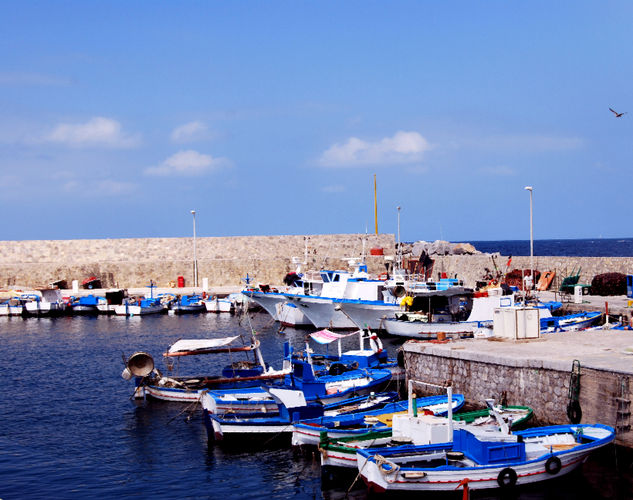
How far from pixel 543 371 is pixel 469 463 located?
12.4ft

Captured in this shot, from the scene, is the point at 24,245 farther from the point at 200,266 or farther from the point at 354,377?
the point at 354,377

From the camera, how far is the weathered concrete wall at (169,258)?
53.7m

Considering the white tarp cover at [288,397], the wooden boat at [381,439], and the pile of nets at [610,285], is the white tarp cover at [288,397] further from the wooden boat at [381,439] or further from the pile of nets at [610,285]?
the pile of nets at [610,285]

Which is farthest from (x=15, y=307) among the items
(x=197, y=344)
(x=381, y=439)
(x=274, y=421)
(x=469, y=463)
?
(x=469, y=463)

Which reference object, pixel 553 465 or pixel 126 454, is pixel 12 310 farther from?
pixel 553 465

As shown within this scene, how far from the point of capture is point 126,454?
16.0 metres

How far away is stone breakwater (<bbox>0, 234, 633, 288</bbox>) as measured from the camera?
53594 millimetres

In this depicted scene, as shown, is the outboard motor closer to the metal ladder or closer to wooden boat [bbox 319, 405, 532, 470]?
wooden boat [bbox 319, 405, 532, 470]

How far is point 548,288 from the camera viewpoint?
39.6 meters

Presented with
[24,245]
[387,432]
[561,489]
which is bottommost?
[561,489]

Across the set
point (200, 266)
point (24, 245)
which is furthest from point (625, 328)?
point (24, 245)

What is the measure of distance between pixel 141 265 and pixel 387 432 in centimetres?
4281

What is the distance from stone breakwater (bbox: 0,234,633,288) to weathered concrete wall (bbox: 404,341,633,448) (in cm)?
3156

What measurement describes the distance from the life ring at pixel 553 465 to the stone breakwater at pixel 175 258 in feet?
121
